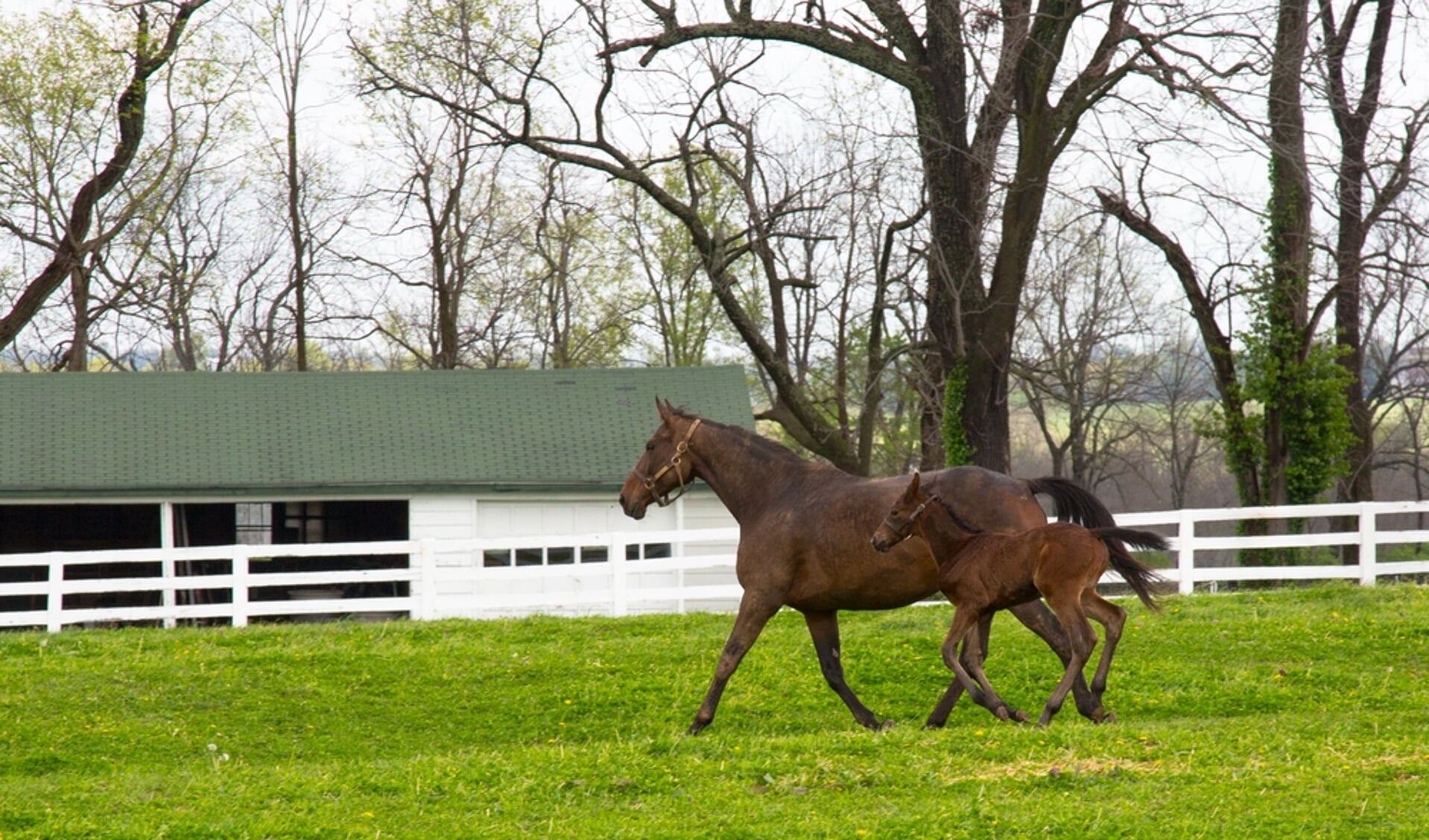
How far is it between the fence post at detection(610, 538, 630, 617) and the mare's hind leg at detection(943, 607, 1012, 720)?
8.35 meters

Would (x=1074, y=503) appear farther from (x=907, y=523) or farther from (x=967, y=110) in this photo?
(x=967, y=110)

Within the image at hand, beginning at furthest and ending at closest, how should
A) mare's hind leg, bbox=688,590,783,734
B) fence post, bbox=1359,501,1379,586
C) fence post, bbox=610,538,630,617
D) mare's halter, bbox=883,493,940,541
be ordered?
1. fence post, bbox=1359,501,1379,586
2. fence post, bbox=610,538,630,617
3. mare's hind leg, bbox=688,590,783,734
4. mare's halter, bbox=883,493,940,541

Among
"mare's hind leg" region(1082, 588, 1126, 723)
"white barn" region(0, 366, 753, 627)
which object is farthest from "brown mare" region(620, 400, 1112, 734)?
"white barn" region(0, 366, 753, 627)

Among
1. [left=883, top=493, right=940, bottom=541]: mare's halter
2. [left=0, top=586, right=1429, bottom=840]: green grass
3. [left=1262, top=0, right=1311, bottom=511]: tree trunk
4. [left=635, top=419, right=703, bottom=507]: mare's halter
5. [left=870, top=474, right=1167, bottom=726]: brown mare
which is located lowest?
[left=0, top=586, right=1429, bottom=840]: green grass

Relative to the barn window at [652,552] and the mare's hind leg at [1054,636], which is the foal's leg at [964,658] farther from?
the barn window at [652,552]

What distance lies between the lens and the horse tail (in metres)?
9.22

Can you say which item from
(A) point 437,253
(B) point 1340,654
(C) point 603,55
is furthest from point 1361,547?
(A) point 437,253

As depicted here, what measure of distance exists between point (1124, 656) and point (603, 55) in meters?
14.9

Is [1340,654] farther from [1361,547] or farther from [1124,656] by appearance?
[1361,547]

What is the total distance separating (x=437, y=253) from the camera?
133 feet

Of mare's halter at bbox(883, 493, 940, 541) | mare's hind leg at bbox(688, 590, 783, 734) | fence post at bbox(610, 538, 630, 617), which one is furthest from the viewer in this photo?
fence post at bbox(610, 538, 630, 617)

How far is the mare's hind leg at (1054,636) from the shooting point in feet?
28.6

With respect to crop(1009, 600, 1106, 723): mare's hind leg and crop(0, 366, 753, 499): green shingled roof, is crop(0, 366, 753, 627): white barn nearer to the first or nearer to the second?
crop(0, 366, 753, 499): green shingled roof

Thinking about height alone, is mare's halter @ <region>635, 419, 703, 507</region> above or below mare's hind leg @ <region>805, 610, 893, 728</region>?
above
